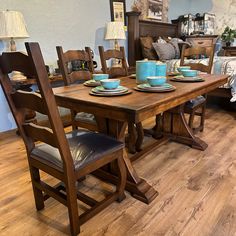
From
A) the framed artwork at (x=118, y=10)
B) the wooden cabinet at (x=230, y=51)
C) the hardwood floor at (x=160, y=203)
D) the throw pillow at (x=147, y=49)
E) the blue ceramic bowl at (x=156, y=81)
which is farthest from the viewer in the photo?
the wooden cabinet at (x=230, y=51)

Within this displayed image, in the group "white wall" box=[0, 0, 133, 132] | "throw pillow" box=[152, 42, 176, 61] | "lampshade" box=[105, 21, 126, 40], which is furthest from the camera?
"throw pillow" box=[152, 42, 176, 61]

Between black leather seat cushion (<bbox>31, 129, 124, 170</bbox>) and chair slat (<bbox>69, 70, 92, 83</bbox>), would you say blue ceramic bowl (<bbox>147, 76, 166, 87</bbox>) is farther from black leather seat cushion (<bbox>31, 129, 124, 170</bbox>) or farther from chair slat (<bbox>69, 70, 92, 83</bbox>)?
chair slat (<bbox>69, 70, 92, 83</bbox>)

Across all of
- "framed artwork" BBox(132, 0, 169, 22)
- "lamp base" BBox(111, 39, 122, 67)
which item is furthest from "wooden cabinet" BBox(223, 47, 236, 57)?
"lamp base" BBox(111, 39, 122, 67)

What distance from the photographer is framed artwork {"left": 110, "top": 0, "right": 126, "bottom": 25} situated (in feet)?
12.3

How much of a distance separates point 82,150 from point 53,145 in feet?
0.70

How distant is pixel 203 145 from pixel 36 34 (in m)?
2.31

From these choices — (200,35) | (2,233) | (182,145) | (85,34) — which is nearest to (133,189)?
(2,233)

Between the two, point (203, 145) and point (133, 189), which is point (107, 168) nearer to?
point (133, 189)

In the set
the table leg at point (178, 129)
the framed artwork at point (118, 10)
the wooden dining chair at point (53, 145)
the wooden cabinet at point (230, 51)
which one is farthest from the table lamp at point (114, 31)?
the wooden cabinet at point (230, 51)

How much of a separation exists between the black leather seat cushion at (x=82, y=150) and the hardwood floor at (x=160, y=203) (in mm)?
445

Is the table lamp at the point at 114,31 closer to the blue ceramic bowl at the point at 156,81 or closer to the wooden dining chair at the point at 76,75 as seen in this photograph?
the wooden dining chair at the point at 76,75

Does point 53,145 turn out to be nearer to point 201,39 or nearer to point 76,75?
point 76,75

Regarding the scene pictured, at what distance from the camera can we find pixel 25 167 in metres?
2.09

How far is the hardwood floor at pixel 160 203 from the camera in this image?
137cm
